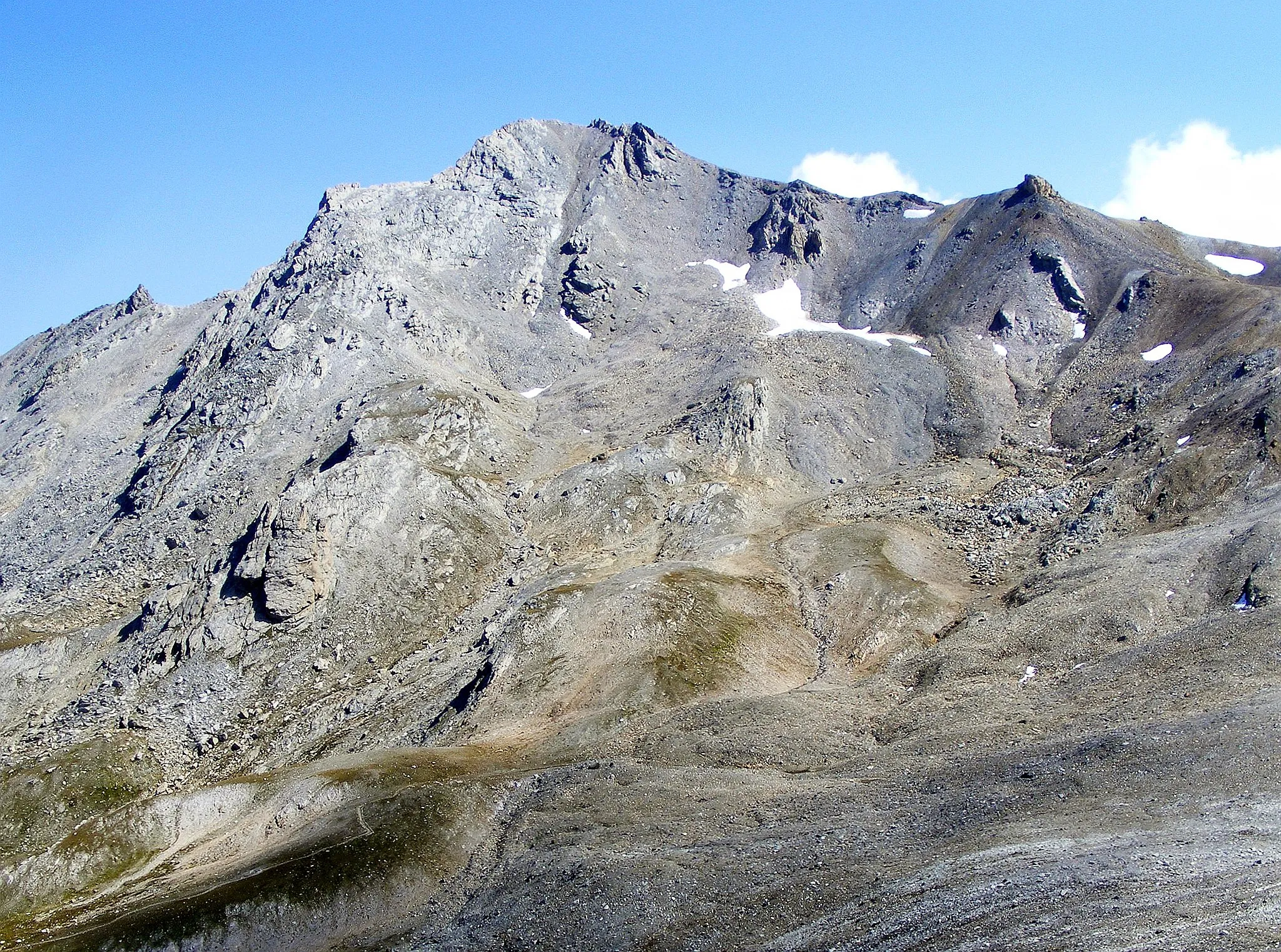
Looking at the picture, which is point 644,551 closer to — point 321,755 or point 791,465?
point 791,465

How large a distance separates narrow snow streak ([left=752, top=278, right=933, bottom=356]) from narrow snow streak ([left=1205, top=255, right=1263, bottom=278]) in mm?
32875

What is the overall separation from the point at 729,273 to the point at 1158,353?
5305cm

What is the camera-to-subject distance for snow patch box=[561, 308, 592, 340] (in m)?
106

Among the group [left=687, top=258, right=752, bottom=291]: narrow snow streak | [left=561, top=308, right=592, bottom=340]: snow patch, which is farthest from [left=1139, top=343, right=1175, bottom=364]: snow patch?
[left=561, top=308, right=592, bottom=340]: snow patch

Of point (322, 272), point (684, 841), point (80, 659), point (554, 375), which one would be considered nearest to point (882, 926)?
point (684, 841)

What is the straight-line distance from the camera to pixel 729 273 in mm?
114562

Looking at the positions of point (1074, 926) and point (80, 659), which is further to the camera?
point (80, 659)

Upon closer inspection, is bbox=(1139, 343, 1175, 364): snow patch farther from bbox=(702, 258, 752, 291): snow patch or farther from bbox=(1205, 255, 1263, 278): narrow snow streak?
bbox=(702, 258, 752, 291): snow patch

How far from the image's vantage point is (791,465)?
76562 mm

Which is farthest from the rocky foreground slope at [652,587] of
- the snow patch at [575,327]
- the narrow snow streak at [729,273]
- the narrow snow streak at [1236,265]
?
the narrow snow streak at [1236,265]

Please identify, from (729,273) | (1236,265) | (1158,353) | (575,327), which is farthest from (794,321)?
(1236,265)

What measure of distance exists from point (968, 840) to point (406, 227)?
10318cm

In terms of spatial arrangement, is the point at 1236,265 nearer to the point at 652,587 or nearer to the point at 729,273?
the point at 729,273

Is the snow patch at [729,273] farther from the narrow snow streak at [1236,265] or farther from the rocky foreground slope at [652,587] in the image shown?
the narrow snow streak at [1236,265]
